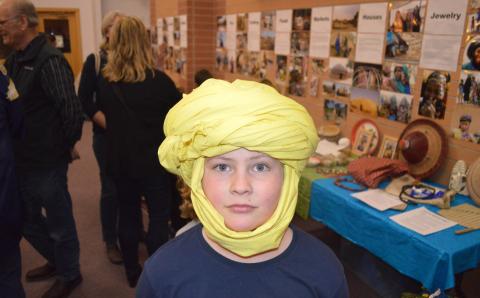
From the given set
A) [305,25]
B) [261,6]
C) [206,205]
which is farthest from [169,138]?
[261,6]

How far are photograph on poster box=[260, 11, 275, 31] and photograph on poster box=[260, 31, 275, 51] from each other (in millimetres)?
39

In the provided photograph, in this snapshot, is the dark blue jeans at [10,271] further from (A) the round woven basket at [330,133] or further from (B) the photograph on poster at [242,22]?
(B) the photograph on poster at [242,22]

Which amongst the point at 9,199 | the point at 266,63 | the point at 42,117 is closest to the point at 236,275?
the point at 9,199

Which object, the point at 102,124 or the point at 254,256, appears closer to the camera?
the point at 254,256

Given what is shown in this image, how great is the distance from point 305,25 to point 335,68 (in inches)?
21.1

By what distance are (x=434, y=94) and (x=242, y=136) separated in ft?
6.36

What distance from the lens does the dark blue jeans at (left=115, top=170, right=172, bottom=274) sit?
2121 millimetres

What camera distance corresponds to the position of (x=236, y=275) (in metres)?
0.87

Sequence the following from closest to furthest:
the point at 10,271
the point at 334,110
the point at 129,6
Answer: the point at 10,271 → the point at 334,110 → the point at 129,6

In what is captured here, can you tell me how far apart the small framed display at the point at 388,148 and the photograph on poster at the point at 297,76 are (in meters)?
0.96

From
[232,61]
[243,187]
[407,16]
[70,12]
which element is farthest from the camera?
[70,12]

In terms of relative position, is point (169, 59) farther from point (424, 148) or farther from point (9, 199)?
point (9, 199)

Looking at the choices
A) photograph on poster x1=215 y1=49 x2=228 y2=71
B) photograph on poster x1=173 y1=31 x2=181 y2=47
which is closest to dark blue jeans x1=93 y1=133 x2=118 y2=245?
photograph on poster x1=215 y1=49 x2=228 y2=71

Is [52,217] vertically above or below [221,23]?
below
